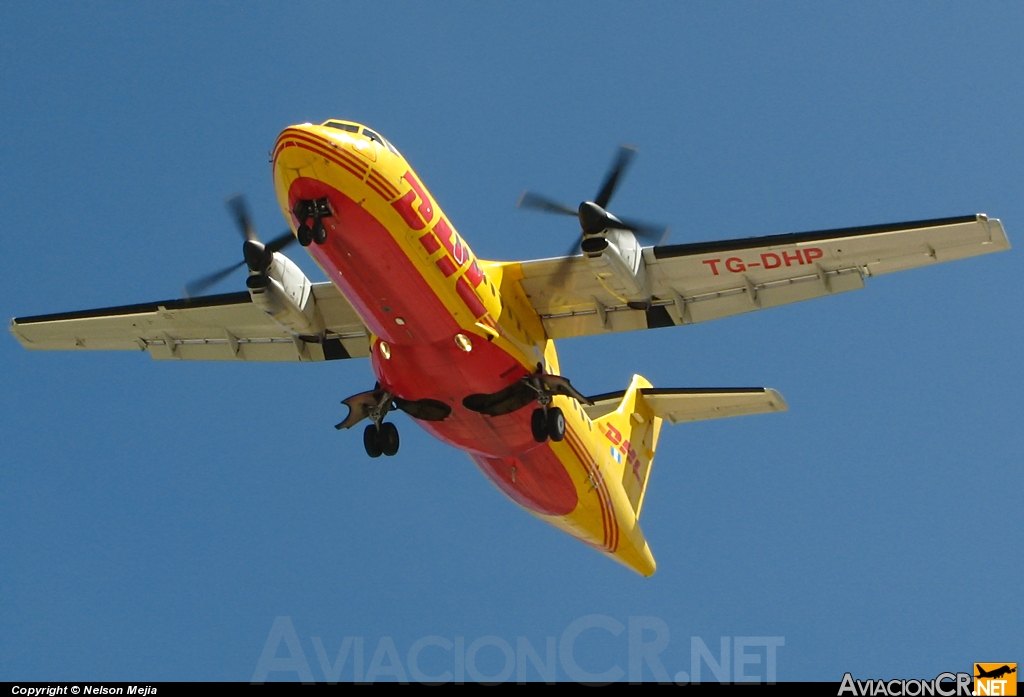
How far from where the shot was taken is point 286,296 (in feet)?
64.8

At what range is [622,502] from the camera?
22.5 metres

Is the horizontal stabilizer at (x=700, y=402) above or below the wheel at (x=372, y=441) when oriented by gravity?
above

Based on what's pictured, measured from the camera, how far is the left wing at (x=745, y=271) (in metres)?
18.1

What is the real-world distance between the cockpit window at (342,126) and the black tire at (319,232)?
1285mm

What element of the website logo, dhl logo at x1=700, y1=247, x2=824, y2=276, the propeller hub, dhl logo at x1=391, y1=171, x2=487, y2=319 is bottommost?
the website logo

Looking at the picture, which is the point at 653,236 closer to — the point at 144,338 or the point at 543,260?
the point at 543,260

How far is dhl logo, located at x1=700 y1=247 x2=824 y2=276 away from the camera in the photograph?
18.9m

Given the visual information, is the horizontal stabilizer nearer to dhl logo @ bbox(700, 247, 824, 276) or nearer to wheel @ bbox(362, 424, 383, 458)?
dhl logo @ bbox(700, 247, 824, 276)

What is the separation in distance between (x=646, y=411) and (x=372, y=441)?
6852 millimetres

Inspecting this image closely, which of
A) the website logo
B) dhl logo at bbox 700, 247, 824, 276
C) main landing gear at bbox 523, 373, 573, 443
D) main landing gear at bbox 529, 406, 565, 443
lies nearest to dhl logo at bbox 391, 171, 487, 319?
main landing gear at bbox 523, 373, 573, 443

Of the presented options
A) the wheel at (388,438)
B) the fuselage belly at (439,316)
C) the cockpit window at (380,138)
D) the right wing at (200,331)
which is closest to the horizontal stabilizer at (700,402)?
the fuselage belly at (439,316)

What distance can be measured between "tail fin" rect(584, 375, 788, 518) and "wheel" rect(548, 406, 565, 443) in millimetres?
3289

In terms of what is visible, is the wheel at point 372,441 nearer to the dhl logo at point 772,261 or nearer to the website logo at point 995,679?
the dhl logo at point 772,261

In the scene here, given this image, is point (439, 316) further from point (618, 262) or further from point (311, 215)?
point (618, 262)
